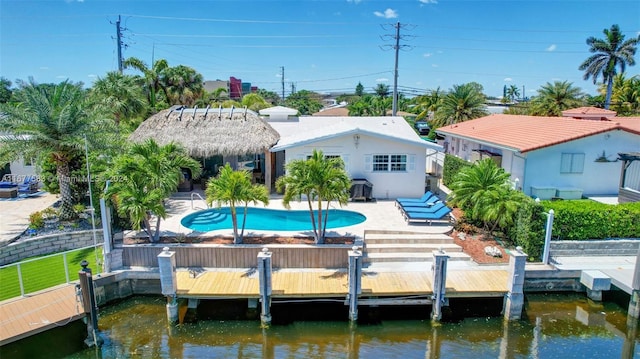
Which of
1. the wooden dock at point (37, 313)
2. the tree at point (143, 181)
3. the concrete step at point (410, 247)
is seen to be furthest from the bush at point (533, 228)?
the wooden dock at point (37, 313)

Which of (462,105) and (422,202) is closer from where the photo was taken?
(422,202)

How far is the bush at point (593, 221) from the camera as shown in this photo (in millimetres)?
13938

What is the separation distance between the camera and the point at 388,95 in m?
95.3

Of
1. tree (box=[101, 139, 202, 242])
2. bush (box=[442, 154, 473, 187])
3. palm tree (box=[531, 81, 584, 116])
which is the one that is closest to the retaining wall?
tree (box=[101, 139, 202, 242])

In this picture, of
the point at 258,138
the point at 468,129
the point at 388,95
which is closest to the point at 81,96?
the point at 258,138

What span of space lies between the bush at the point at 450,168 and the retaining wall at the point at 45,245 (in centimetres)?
1822

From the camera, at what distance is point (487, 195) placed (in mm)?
14641

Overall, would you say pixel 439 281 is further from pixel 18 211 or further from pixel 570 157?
pixel 18 211

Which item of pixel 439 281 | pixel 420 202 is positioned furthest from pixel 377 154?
pixel 439 281

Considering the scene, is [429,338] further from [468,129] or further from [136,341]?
[468,129]

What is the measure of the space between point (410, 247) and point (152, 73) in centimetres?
2947

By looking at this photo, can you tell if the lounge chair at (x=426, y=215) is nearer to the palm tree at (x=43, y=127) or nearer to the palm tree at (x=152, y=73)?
the palm tree at (x=43, y=127)

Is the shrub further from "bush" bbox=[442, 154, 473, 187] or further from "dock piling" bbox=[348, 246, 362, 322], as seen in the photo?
"bush" bbox=[442, 154, 473, 187]

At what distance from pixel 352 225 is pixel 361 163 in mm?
4966
